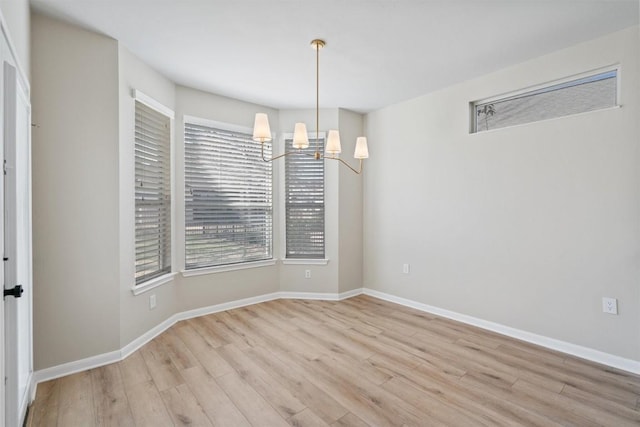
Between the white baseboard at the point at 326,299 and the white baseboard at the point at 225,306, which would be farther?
the white baseboard at the point at 225,306

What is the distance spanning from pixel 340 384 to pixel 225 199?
254 cm

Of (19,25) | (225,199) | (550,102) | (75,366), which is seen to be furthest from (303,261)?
(19,25)

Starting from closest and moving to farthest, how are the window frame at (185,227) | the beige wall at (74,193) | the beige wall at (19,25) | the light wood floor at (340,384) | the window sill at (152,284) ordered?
the beige wall at (19,25) → the light wood floor at (340,384) → the beige wall at (74,193) → the window sill at (152,284) → the window frame at (185,227)

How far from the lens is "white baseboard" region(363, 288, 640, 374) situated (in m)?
2.43

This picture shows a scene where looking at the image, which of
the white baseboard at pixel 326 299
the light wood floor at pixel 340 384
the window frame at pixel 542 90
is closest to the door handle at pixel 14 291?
the light wood floor at pixel 340 384

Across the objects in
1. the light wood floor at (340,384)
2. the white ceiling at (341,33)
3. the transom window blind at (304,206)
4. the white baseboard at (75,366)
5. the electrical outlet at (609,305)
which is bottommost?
the light wood floor at (340,384)

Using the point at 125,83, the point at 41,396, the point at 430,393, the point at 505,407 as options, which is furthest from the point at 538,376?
the point at 125,83

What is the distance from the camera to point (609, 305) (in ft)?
8.18

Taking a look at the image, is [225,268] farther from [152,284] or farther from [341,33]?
[341,33]

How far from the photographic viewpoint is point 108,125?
254cm

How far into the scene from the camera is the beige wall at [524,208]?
244 centimetres

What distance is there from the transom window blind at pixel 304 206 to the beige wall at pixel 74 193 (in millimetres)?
2166

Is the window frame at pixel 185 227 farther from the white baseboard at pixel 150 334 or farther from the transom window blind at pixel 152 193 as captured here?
the white baseboard at pixel 150 334

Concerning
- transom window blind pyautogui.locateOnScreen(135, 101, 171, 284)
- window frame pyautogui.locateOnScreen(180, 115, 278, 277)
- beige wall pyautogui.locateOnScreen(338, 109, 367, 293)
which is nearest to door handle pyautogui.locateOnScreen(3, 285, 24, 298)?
transom window blind pyautogui.locateOnScreen(135, 101, 171, 284)
